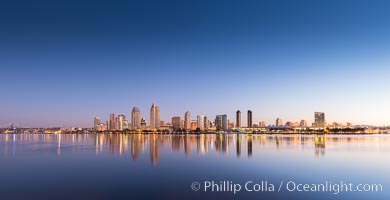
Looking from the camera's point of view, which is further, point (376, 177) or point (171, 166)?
point (171, 166)

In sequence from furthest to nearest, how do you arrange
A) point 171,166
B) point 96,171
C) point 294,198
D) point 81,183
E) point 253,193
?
point 171,166, point 96,171, point 81,183, point 253,193, point 294,198

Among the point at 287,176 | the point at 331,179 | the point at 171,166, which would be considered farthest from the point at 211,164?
the point at 331,179

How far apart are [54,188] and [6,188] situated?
2776 millimetres

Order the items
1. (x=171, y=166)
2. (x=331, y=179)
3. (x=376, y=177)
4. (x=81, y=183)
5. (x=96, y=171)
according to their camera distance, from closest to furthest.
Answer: (x=81, y=183), (x=331, y=179), (x=376, y=177), (x=96, y=171), (x=171, y=166)

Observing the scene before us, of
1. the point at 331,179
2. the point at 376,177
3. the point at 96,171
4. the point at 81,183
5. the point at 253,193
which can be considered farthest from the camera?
the point at 96,171

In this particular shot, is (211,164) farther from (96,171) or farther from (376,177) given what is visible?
(376,177)

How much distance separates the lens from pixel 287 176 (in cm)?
2308

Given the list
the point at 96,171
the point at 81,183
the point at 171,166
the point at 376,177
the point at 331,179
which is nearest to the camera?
the point at 81,183

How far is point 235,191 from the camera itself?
1773 centimetres

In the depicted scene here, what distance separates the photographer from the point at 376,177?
23.2 metres

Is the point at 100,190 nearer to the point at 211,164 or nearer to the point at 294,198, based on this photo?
the point at 294,198

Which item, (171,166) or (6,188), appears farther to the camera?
(171,166)

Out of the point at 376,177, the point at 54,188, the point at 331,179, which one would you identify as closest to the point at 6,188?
the point at 54,188

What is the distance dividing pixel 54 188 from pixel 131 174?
6.25 meters
